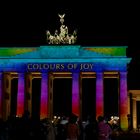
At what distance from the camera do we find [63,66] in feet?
192

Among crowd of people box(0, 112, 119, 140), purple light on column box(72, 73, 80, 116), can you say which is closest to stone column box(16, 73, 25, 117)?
purple light on column box(72, 73, 80, 116)

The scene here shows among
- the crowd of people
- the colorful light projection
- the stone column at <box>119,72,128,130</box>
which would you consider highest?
the colorful light projection

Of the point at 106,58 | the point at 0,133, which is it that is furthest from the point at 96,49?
the point at 0,133

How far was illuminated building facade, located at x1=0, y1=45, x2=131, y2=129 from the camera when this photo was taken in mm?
57906

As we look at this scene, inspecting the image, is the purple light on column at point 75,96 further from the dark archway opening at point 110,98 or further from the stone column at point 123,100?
the dark archway opening at point 110,98

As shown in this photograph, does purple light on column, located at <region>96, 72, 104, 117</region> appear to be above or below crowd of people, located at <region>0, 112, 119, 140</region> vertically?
above

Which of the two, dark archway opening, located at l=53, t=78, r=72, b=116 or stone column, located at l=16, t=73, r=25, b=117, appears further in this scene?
dark archway opening, located at l=53, t=78, r=72, b=116

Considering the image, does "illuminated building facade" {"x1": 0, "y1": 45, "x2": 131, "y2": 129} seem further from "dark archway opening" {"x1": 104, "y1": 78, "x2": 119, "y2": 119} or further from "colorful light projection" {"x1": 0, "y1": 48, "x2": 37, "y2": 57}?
"dark archway opening" {"x1": 104, "y1": 78, "x2": 119, "y2": 119}

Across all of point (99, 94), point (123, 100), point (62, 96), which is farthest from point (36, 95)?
point (123, 100)

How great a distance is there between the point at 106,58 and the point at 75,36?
199 inches

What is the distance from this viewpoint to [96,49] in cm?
5844

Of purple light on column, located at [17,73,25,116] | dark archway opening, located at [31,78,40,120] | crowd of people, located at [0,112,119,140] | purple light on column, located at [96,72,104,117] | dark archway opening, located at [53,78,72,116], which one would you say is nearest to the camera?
crowd of people, located at [0,112,119,140]

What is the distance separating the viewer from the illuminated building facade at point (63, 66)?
5791 cm

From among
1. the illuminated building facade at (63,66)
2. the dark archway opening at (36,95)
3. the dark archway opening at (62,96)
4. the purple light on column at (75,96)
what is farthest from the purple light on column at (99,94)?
the dark archway opening at (36,95)
